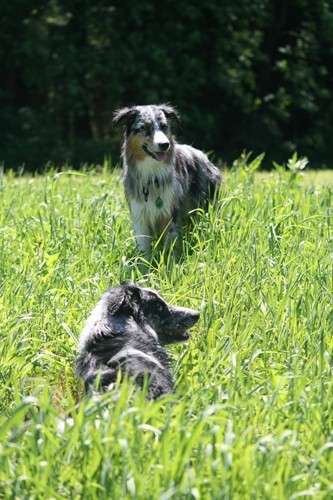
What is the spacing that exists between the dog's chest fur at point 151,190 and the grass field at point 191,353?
0.17 m

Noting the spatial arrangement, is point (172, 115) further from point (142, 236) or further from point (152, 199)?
point (142, 236)

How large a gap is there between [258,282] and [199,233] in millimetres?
1268

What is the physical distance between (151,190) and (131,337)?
95.4 inches

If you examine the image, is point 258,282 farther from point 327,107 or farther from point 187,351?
point 327,107

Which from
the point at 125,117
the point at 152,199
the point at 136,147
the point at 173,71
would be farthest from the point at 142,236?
the point at 173,71

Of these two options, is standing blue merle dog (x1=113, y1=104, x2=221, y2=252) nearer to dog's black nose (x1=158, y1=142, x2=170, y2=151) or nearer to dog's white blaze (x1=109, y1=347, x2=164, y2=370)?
dog's black nose (x1=158, y1=142, x2=170, y2=151)

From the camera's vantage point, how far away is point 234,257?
518 cm

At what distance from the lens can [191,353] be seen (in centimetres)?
430

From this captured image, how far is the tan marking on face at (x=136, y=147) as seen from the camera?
6.14 m

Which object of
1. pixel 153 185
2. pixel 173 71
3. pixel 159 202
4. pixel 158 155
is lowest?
pixel 173 71

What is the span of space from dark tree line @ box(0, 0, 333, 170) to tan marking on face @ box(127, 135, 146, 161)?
26.4 feet

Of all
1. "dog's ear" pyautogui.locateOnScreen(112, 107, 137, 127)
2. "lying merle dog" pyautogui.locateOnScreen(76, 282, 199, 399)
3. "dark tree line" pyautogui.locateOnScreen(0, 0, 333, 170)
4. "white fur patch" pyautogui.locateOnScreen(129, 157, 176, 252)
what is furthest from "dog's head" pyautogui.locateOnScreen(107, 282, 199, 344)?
"dark tree line" pyautogui.locateOnScreen(0, 0, 333, 170)

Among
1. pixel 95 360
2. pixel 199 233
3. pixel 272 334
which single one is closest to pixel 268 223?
pixel 199 233

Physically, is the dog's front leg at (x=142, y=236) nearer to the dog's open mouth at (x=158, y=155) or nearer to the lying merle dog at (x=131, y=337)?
the dog's open mouth at (x=158, y=155)
